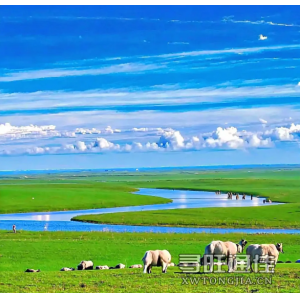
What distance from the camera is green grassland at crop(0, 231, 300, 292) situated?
1942cm

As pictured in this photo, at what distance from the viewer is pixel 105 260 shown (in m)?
29.8

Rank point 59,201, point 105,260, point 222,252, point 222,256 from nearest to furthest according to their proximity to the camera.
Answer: point 222,252 < point 222,256 < point 105,260 < point 59,201

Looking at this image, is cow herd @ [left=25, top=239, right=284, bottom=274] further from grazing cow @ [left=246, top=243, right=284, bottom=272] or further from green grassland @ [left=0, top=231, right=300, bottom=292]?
green grassland @ [left=0, top=231, right=300, bottom=292]

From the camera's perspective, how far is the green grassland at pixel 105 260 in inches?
765

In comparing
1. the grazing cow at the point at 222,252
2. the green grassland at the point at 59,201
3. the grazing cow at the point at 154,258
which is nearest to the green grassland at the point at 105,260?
the grazing cow at the point at 154,258

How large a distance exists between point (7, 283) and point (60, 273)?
3119 millimetres

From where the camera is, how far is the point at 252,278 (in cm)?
2050

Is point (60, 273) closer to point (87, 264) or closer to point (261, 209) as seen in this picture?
point (87, 264)

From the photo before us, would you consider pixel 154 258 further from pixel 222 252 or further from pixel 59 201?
pixel 59 201

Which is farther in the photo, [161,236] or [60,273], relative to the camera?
[161,236]

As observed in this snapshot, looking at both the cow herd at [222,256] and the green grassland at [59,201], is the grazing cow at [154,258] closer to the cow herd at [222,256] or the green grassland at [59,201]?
the cow herd at [222,256]

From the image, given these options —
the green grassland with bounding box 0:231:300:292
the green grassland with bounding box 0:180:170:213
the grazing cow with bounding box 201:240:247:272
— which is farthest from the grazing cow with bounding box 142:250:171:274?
the green grassland with bounding box 0:180:170:213

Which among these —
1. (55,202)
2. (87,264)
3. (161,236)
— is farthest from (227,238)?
(55,202)

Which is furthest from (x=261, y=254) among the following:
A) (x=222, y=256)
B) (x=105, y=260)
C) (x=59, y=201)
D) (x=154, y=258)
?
(x=59, y=201)
